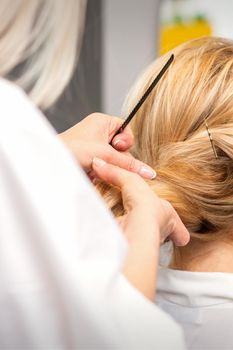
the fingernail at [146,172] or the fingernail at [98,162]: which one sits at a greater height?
the fingernail at [98,162]

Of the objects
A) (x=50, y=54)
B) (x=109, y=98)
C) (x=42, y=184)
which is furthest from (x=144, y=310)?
(x=109, y=98)

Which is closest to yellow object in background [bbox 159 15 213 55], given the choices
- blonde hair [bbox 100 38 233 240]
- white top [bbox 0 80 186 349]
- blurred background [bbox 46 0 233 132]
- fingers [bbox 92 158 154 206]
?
blurred background [bbox 46 0 233 132]

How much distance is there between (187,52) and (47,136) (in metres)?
0.49

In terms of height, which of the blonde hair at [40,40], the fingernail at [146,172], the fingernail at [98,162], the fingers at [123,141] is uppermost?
the blonde hair at [40,40]

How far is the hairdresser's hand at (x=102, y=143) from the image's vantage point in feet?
2.59

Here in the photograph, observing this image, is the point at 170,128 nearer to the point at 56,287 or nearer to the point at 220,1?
the point at 56,287

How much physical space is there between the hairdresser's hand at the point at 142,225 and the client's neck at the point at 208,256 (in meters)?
0.17

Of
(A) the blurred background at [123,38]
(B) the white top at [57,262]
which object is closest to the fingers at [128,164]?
(B) the white top at [57,262]

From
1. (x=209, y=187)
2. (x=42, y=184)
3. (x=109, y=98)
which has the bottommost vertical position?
(x=109, y=98)

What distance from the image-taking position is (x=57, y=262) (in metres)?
0.47

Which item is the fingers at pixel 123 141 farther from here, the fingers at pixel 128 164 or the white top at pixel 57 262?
the white top at pixel 57 262

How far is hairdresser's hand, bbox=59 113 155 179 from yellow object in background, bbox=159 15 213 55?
36.8 inches

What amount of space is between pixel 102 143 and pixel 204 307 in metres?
0.30

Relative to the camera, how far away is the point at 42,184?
49 centimetres
